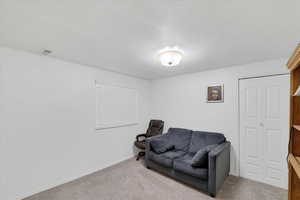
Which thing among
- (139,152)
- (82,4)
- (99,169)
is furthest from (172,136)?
(82,4)

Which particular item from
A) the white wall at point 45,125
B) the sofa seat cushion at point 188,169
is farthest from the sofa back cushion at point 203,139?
the white wall at point 45,125

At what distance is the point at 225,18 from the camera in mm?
1288

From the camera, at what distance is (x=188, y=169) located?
2.27 metres

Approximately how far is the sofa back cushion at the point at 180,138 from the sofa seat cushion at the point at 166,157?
0.60ft

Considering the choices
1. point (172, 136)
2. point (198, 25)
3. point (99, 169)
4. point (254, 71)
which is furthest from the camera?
point (172, 136)

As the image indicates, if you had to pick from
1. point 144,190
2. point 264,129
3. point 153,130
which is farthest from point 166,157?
point 264,129

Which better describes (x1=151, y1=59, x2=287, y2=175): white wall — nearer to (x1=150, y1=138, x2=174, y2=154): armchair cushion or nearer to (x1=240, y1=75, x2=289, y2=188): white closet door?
(x1=240, y1=75, x2=289, y2=188): white closet door

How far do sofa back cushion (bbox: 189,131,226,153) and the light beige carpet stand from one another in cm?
74

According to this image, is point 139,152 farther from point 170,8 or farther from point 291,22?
point 291,22

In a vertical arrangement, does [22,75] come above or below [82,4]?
below

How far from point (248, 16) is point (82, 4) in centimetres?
152

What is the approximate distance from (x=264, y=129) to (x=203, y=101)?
4.05 feet

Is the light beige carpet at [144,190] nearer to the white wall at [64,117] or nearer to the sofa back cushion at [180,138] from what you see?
the white wall at [64,117]

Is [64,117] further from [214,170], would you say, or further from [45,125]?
[214,170]
